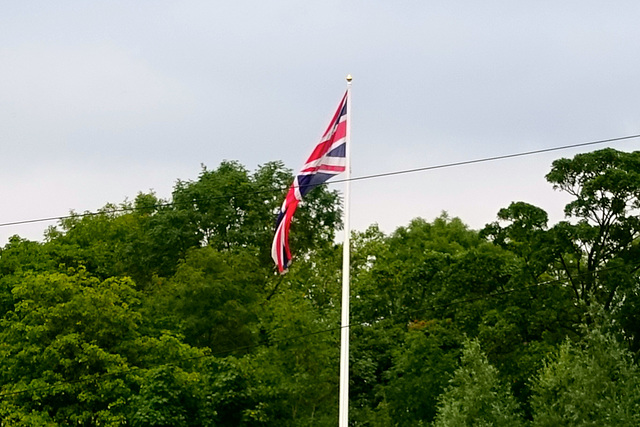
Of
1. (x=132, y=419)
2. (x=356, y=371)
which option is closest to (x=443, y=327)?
(x=356, y=371)

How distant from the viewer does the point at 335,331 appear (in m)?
51.2

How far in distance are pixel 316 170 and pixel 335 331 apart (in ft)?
99.4

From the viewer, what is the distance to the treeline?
39.5 m

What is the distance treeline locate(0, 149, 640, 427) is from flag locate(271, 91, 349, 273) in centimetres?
1669

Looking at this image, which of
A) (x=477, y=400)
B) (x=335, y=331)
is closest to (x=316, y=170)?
(x=477, y=400)

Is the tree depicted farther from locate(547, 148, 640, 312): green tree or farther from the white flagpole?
the white flagpole

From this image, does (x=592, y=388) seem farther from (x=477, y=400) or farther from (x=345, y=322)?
(x=345, y=322)

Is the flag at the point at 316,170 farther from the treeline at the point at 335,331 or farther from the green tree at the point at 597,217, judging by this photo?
the green tree at the point at 597,217

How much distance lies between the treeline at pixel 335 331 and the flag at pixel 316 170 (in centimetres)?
1669

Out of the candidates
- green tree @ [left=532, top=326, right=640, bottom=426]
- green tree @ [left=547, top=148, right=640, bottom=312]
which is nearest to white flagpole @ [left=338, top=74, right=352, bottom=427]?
green tree @ [left=532, top=326, right=640, bottom=426]

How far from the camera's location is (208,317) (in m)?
53.2

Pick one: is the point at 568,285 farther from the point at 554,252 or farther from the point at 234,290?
the point at 234,290

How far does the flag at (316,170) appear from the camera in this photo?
21.2 metres

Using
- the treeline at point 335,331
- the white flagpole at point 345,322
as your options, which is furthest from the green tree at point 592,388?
the white flagpole at point 345,322
